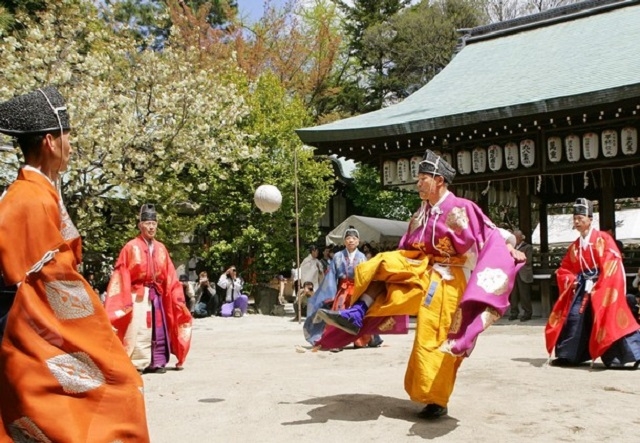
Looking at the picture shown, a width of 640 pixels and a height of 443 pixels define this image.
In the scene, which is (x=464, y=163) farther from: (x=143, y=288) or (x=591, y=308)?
(x=143, y=288)

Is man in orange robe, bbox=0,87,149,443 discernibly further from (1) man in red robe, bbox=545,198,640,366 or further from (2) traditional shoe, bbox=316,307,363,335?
(1) man in red robe, bbox=545,198,640,366

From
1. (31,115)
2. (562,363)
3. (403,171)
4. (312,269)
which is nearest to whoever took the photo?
(31,115)

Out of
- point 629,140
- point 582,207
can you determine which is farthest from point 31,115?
point 629,140

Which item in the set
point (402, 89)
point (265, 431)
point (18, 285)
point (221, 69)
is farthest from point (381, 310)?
point (402, 89)

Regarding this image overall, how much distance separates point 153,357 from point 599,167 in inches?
357

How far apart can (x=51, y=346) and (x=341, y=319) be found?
290 cm

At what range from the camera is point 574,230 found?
26469 mm

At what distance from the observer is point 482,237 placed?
5.39 metres

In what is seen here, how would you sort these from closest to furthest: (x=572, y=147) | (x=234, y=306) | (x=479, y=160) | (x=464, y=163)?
(x=572, y=147), (x=479, y=160), (x=464, y=163), (x=234, y=306)

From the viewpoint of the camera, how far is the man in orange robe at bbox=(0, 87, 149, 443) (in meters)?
2.40

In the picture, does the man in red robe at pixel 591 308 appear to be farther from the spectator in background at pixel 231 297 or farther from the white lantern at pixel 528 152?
the spectator in background at pixel 231 297

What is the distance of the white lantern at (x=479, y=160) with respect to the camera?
1447cm

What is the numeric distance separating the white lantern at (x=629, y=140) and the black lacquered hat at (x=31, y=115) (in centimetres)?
1171

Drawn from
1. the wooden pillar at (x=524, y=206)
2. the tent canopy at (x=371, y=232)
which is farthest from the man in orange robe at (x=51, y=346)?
the tent canopy at (x=371, y=232)
